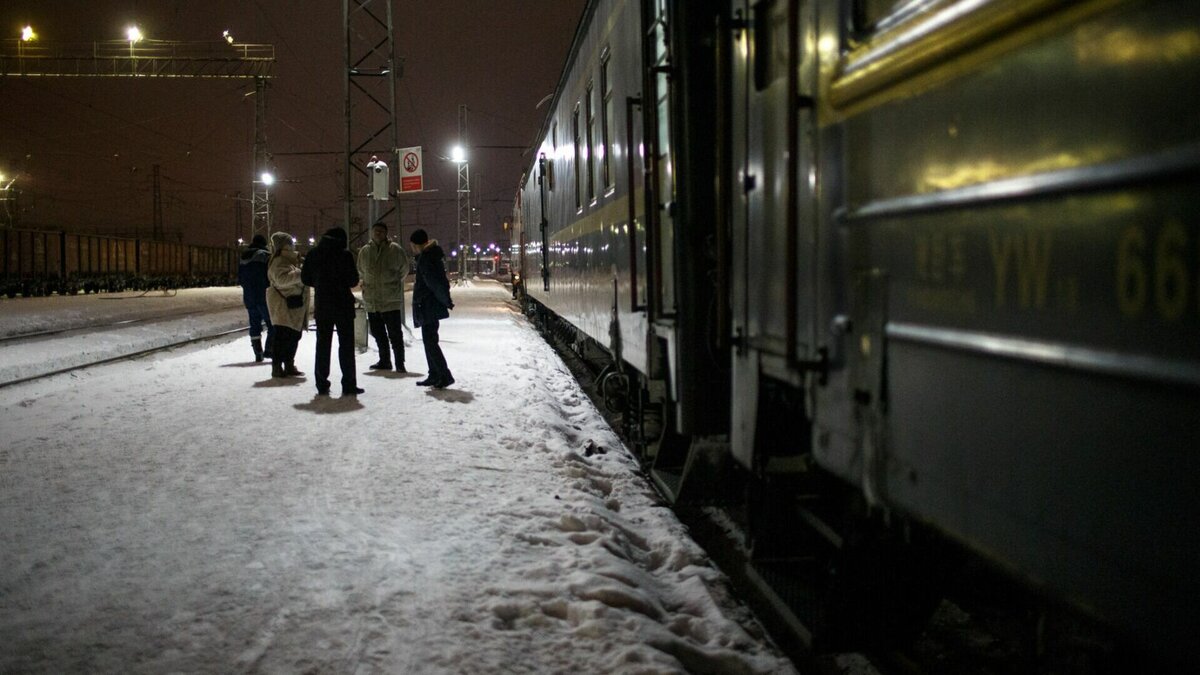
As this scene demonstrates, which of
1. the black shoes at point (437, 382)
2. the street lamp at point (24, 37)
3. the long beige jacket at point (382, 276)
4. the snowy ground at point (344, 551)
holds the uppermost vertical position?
the street lamp at point (24, 37)

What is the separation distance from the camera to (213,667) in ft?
10.7

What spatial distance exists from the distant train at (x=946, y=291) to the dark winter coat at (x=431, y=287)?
6027 mm

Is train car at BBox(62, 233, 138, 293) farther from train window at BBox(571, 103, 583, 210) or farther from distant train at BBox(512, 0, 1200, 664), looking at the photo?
distant train at BBox(512, 0, 1200, 664)

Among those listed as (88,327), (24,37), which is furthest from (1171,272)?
(24,37)

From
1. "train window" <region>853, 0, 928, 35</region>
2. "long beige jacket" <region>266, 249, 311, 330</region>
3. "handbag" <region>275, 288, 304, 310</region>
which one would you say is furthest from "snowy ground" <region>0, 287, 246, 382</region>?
"train window" <region>853, 0, 928, 35</region>

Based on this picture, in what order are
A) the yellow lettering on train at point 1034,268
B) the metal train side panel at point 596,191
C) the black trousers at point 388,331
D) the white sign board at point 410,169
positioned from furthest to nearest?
the white sign board at point 410,169 < the black trousers at point 388,331 < the metal train side panel at point 596,191 < the yellow lettering on train at point 1034,268

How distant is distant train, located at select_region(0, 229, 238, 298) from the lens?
34.2m

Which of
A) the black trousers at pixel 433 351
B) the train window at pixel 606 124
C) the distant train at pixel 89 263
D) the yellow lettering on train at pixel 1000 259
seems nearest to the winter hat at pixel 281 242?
the black trousers at pixel 433 351

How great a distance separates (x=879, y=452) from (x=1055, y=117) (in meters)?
1.10

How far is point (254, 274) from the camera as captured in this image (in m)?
13.4

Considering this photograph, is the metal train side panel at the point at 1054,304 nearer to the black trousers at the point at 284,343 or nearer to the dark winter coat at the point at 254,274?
the black trousers at the point at 284,343

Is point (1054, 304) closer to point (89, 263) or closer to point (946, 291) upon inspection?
point (946, 291)

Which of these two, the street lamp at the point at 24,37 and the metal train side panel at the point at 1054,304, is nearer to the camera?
the metal train side panel at the point at 1054,304

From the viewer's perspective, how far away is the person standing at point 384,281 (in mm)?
11398
